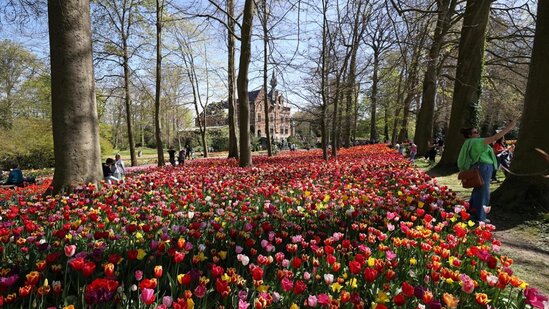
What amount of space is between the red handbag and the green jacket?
0.27m

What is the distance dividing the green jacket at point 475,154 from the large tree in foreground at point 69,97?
20.8 feet

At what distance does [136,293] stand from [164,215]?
177cm

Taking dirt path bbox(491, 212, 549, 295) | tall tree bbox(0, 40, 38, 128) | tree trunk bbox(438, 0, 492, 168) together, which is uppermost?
tall tree bbox(0, 40, 38, 128)

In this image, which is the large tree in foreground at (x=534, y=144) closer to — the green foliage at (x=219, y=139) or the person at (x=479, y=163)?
the person at (x=479, y=163)

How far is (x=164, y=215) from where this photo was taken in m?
4.38

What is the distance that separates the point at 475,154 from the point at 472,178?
18.2 inches

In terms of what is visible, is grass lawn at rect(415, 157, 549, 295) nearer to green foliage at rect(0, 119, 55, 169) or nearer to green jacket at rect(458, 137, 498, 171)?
green jacket at rect(458, 137, 498, 171)

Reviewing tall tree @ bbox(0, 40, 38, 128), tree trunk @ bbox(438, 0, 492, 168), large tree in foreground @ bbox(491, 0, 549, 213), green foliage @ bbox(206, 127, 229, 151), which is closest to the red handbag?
large tree in foreground @ bbox(491, 0, 549, 213)

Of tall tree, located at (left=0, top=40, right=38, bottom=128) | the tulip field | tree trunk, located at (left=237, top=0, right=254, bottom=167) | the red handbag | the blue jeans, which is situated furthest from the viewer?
tall tree, located at (left=0, top=40, right=38, bottom=128)

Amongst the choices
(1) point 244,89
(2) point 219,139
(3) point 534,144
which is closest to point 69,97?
(1) point 244,89

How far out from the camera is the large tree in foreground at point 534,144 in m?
5.89

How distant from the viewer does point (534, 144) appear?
6.02 metres

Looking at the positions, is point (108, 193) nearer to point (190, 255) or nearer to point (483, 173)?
point (190, 255)

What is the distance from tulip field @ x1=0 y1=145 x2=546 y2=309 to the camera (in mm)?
2211
